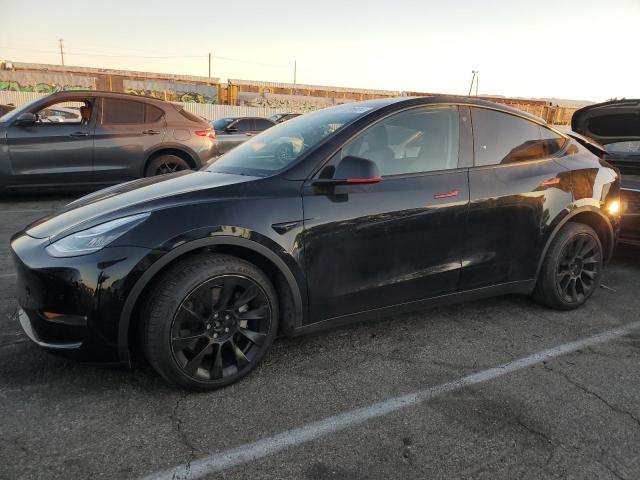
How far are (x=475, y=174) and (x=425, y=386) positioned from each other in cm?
147

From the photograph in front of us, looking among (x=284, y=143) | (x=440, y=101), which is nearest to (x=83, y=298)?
(x=284, y=143)

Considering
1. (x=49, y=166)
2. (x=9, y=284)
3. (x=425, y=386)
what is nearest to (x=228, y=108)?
(x=49, y=166)

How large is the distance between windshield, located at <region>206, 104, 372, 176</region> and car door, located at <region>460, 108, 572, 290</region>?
931mm

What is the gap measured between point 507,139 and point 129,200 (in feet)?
8.63

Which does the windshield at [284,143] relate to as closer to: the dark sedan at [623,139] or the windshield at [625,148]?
the dark sedan at [623,139]

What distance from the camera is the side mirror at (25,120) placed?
266 inches

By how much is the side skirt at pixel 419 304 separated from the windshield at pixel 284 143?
0.95m

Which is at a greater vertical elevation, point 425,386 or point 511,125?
point 511,125

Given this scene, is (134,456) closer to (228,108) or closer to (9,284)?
(9,284)

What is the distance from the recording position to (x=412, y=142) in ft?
10.4

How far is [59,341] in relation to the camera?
241cm

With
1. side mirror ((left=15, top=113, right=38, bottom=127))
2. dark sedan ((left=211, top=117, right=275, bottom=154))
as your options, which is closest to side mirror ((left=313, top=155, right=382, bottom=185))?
side mirror ((left=15, top=113, right=38, bottom=127))

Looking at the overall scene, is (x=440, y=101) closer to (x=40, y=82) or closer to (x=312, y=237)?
(x=312, y=237)

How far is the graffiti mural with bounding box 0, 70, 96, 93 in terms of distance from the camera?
26422mm
